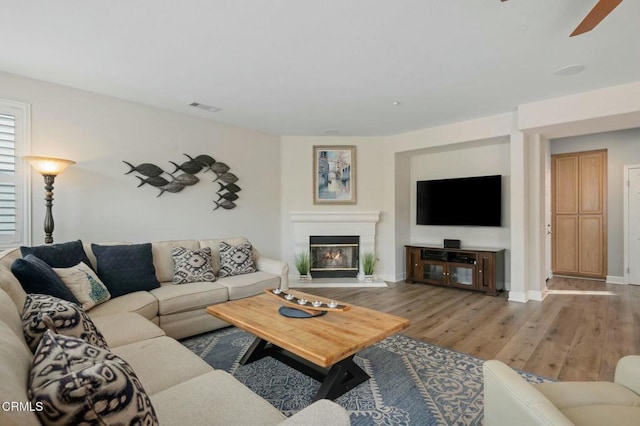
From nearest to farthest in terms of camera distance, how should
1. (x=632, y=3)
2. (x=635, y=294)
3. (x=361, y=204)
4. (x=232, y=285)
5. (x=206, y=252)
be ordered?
(x=632, y=3) < (x=232, y=285) < (x=206, y=252) < (x=635, y=294) < (x=361, y=204)

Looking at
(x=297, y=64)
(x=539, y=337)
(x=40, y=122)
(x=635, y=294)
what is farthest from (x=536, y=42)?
(x=40, y=122)

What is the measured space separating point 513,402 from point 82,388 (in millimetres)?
1301

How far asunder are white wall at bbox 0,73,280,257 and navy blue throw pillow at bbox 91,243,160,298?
78 cm

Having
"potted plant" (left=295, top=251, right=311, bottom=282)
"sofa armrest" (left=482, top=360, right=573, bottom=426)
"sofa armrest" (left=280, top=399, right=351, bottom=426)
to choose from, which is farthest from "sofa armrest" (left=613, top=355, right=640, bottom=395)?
"potted plant" (left=295, top=251, right=311, bottom=282)

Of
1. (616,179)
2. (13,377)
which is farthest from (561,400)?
(616,179)

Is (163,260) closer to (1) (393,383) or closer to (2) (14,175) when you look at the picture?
(2) (14,175)

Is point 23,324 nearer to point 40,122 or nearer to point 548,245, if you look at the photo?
point 40,122

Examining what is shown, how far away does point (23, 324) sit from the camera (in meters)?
1.17

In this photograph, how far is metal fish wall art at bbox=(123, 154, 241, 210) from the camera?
3953mm

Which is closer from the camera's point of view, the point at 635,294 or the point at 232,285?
the point at 232,285

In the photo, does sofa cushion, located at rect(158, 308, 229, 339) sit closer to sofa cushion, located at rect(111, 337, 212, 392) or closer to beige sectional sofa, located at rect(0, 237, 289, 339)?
beige sectional sofa, located at rect(0, 237, 289, 339)

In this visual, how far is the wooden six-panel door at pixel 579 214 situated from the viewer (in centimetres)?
550

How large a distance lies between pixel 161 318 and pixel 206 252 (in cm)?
92

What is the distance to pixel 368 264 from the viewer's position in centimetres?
539
